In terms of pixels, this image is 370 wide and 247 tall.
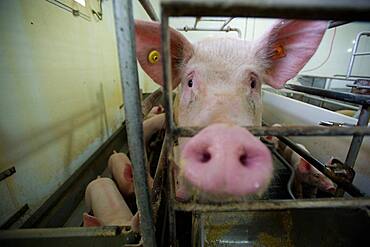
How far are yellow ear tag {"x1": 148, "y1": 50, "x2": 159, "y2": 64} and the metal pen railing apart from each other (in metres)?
0.61

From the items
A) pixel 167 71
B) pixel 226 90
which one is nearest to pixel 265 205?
pixel 167 71

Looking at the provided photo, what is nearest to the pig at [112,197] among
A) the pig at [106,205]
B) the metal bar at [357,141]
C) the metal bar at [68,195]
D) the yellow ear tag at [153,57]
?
the pig at [106,205]

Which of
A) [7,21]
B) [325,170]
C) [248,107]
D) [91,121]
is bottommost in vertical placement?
[91,121]

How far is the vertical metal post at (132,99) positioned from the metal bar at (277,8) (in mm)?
105

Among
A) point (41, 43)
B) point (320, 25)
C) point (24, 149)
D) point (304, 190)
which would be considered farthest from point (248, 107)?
point (41, 43)

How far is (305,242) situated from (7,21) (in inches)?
63.8

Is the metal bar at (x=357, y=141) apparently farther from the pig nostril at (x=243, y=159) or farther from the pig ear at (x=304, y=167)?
the pig nostril at (x=243, y=159)

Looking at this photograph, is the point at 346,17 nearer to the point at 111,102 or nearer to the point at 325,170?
the point at 325,170

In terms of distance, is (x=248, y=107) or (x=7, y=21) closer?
(x=248, y=107)

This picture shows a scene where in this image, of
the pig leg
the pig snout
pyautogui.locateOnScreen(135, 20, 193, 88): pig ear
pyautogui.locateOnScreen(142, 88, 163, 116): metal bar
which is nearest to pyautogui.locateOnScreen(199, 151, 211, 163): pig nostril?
the pig snout

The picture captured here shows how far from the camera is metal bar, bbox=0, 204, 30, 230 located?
106cm

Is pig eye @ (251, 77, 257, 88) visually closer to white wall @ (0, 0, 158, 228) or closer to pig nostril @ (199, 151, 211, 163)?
pig nostril @ (199, 151, 211, 163)

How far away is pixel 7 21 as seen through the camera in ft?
3.66

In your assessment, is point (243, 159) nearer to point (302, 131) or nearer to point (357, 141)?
point (302, 131)
